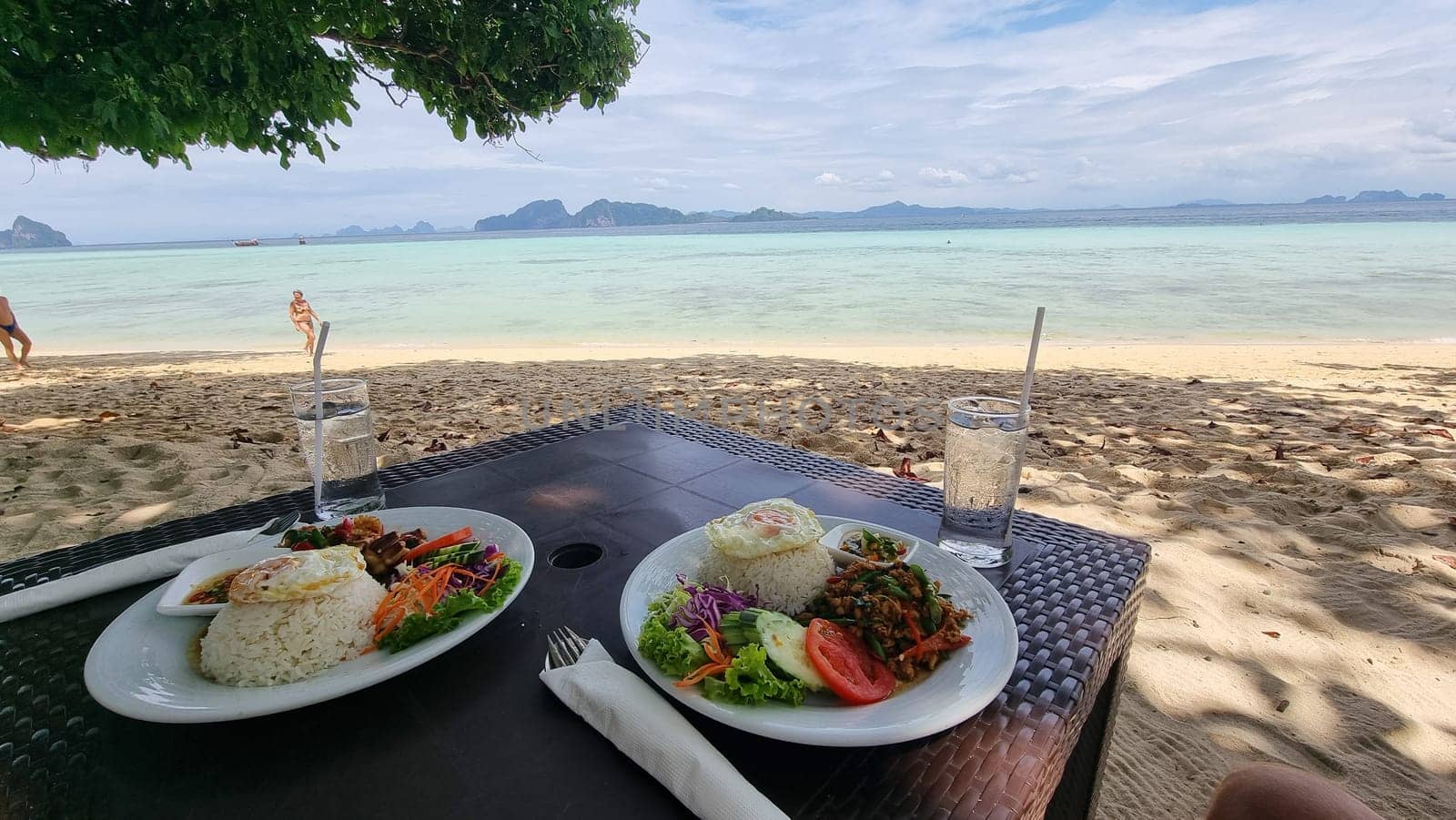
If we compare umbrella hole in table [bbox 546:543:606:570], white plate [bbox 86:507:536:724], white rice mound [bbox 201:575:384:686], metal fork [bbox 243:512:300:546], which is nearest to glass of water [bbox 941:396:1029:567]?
umbrella hole in table [bbox 546:543:606:570]

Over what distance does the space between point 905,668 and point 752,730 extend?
0.81 feet

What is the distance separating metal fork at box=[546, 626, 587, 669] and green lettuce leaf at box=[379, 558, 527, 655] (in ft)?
0.32

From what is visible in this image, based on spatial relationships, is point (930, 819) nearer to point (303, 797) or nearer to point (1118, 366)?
point (303, 797)

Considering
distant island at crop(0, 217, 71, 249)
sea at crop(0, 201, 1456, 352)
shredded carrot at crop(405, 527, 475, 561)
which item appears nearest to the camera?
shredded carrot at crop(405, 527, 475, 561)

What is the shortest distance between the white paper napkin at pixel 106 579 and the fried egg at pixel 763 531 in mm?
944

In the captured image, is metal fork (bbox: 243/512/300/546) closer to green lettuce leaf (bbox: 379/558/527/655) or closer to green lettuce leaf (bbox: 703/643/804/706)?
green lettuce leaf (bbox: 379/558/527/655)

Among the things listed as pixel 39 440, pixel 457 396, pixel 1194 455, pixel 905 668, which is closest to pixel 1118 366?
pixel 1194 455

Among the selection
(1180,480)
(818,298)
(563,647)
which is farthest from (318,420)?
(818,298)

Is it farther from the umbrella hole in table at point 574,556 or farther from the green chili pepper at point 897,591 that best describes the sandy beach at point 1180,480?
the umbrella hole in table at point 574,556

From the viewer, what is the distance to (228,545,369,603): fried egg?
0.86 m

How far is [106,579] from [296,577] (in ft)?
1.80

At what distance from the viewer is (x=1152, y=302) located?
44.7ft

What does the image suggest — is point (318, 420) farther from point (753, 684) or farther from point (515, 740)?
point (753, 684)

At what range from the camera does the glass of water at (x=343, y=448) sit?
4.61ft
